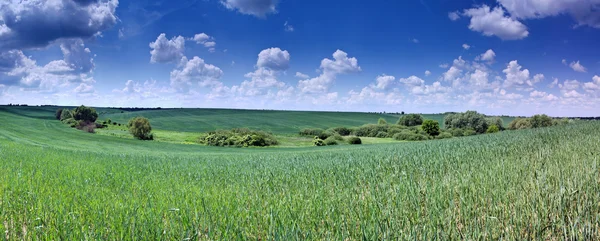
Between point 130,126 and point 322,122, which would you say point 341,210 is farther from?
point 322,122

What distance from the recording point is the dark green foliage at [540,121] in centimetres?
5141

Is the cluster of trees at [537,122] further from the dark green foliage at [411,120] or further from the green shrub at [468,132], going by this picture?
the dark green foliage at [411,120]

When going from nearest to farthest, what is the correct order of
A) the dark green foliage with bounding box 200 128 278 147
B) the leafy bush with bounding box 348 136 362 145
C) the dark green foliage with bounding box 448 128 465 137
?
1. the dark green foliage with bounding box 200 128 278 147
2. the leafy bush with bounding box 348 136 362 145
3. the dark green foliage with bounding box 448 128 465 137

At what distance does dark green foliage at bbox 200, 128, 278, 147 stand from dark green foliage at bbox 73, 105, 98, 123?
28990mm

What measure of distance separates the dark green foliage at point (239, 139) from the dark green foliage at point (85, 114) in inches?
1141

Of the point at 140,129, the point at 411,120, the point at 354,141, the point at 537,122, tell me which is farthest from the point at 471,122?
the point at 140,129

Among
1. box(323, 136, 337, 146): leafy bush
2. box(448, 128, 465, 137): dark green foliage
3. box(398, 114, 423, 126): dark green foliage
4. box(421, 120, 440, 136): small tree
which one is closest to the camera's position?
box(323, 136, 337, 146): leafy bush

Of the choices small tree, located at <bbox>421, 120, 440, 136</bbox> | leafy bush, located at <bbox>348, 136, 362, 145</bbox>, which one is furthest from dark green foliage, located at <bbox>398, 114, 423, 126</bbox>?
leafy bush, located at <bbox>348, 136, 362, 145</bbox>

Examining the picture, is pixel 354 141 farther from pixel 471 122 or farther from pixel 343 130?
pixel 471 122

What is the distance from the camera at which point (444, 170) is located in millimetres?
7613

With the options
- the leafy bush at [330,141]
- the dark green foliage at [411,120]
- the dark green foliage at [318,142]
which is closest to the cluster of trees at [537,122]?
the dark green foliage at [411,120]

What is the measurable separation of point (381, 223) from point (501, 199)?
195 cm

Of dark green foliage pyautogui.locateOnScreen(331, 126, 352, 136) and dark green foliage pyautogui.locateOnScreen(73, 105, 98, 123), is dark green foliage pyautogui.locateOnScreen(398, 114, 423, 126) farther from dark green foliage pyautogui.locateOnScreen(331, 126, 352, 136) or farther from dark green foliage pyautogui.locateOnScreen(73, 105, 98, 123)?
dark green foliage pyautogui.locateOnScreen(73, 105, 98, 123)

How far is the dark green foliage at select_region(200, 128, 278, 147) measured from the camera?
42906 millimetres
